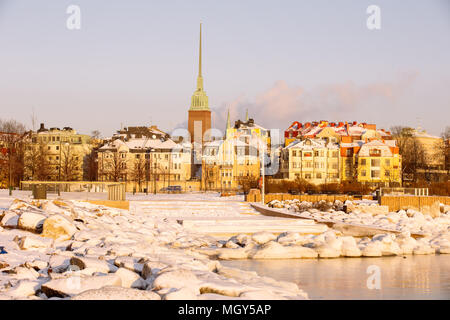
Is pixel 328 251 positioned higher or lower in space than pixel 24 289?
lower

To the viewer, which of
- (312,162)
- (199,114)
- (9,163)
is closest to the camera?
(9,163)

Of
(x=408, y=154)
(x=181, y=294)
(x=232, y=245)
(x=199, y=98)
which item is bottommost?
(x=232, y=245)

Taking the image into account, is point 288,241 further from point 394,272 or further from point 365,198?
point 365,198

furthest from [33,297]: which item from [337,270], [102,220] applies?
[102,220]

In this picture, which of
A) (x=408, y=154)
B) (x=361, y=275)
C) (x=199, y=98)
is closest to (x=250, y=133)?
(x=408, y=154)

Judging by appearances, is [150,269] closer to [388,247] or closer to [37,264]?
[37,264]

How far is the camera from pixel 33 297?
10586 millimetres

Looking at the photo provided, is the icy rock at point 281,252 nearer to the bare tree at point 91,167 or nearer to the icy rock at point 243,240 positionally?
the icy rock at point 243,240

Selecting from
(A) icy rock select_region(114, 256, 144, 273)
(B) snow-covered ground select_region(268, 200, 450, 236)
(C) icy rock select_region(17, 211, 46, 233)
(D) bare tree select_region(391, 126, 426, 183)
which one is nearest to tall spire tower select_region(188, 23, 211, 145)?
(D) bare tree select_region(391, 126, 426, 183)

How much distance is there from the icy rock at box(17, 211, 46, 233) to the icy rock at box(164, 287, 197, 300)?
9.67 metres

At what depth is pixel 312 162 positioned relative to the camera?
93.3 m

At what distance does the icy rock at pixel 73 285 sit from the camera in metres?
10.4

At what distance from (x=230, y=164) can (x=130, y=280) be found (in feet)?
282

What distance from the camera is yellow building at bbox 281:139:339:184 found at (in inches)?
3656
